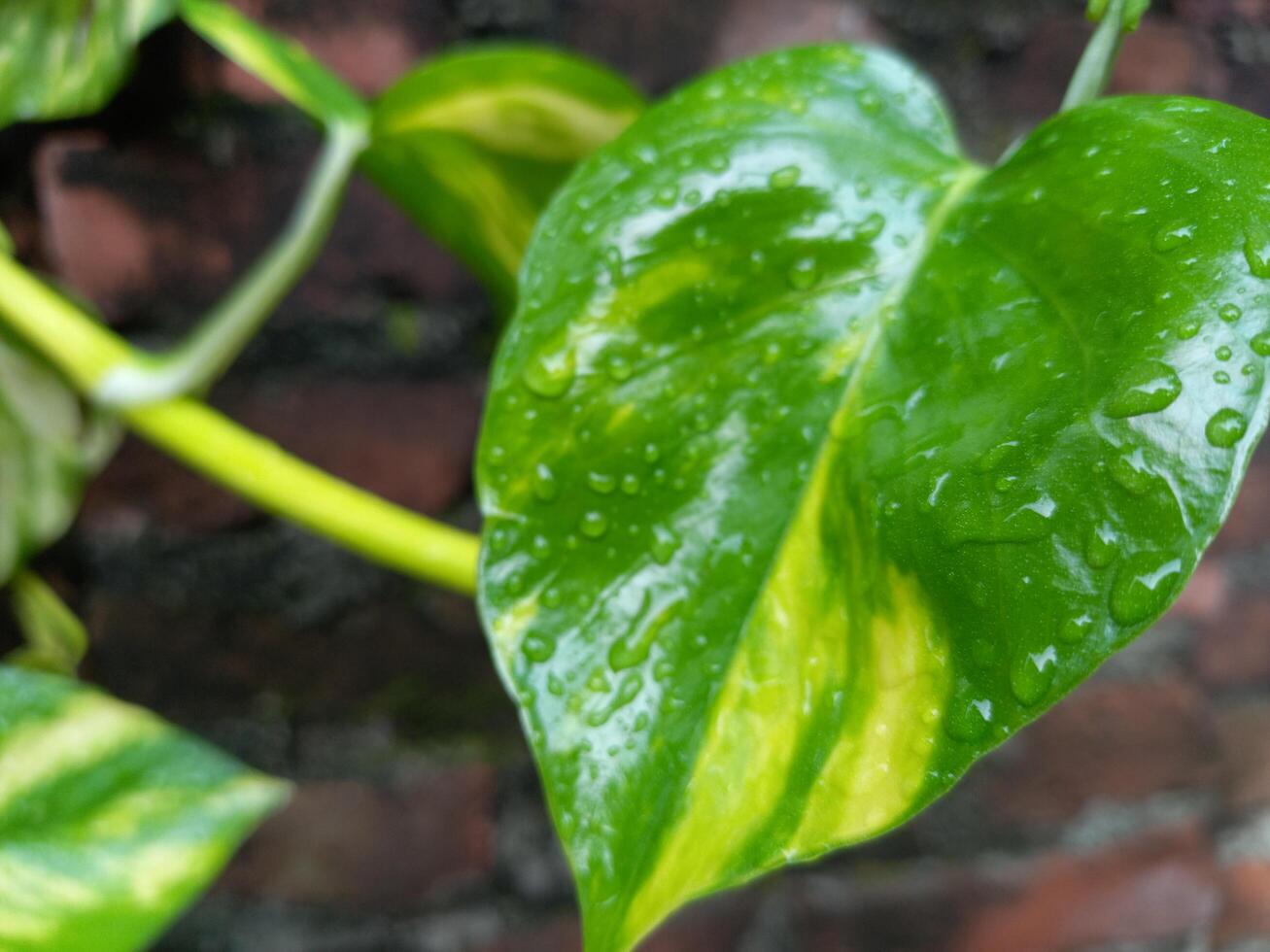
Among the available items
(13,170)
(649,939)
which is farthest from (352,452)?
(649,939)

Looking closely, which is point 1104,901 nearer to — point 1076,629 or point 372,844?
point 372,844

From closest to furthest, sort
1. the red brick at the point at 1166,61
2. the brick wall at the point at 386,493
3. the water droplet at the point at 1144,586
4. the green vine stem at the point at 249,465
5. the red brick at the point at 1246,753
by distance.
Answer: the water droplet at the point at 1144,586 → the green vine stem at the point at 249,465 → the brick wall at the point at 386,493 → the red brick at the point at 1166,61 → the red brick at the point at 1246,753

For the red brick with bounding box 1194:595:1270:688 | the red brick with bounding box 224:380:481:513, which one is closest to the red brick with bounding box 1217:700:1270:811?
the red brick with bounding box 1194:595:1270:688

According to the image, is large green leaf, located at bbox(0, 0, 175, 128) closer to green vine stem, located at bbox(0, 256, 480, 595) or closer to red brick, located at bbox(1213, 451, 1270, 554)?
green vine stem, located at bbox(0, 256, 480, 595)

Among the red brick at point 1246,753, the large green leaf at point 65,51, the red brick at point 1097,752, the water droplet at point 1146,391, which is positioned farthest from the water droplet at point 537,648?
the red brick at point 1246,753

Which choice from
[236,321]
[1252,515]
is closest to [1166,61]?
[1252,515]

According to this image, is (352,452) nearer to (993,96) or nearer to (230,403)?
(230,403)

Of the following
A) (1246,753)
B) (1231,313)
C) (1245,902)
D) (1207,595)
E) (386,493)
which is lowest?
(1245,902)

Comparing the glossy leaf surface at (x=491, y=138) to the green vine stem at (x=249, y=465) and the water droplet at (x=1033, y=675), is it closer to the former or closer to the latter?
the green vine stem at (x=249, y=465)
